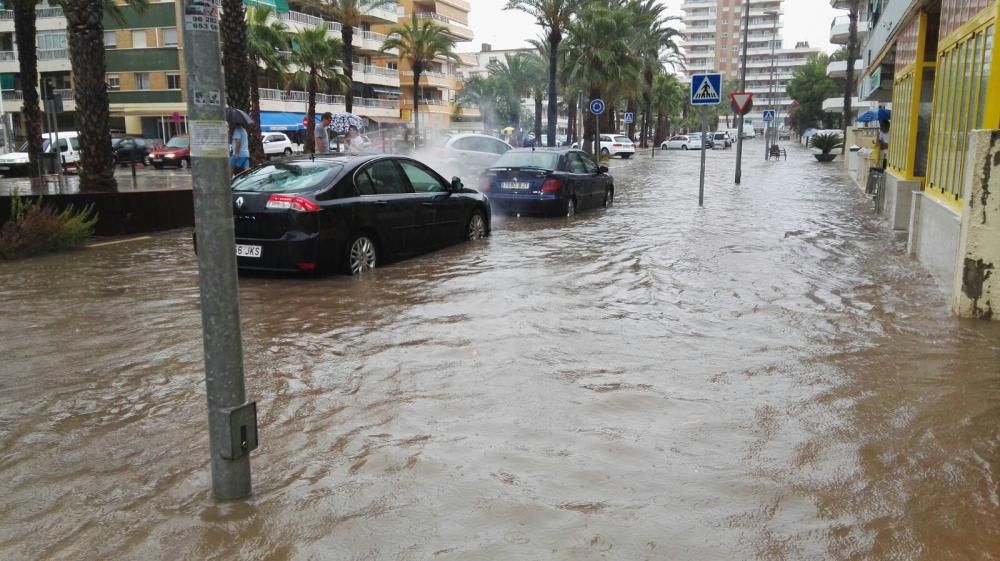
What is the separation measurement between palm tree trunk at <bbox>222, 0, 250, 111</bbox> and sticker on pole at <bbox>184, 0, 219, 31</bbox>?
14775 millimetres

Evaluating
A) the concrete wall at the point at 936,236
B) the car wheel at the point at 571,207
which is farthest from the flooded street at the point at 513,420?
the car wheel at the point at 571,207

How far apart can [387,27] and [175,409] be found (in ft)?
236

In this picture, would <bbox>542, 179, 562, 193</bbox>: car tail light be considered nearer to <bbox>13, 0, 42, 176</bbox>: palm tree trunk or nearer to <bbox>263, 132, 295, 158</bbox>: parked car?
<bbox>13, 0, 42, 176</bbox>: palm tree trunk

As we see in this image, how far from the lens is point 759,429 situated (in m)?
4.81

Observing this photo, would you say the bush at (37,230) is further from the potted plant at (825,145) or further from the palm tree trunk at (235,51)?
the potted plant at (825,145)

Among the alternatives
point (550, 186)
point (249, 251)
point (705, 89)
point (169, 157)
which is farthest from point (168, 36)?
point (249, 251)

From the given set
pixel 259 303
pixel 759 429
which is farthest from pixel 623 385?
pixel 259 303

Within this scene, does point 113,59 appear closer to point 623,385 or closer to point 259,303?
point 259,303

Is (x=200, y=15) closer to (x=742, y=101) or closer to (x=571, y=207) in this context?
(x=571, y=207)

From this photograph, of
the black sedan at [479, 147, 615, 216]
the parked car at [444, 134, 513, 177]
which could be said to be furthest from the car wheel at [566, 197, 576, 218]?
the parked car at [444, 134, 513, 177]

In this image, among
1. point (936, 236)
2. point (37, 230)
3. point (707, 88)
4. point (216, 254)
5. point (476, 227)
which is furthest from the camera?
point (707, 88)

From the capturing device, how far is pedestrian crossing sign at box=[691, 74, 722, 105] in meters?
18.3

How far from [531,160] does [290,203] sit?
27.0ft

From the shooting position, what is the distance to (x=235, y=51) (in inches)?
683
